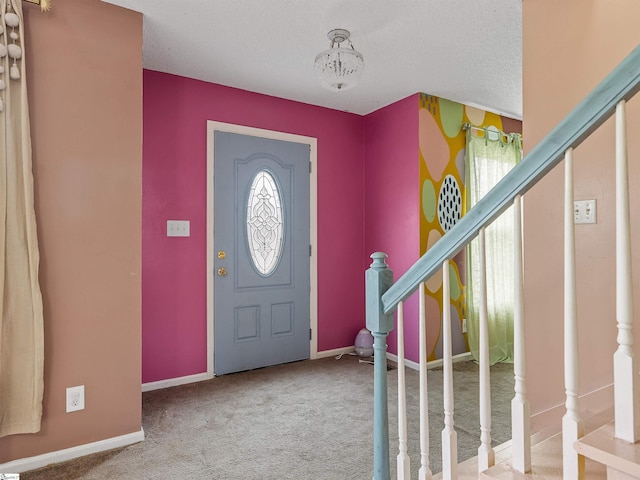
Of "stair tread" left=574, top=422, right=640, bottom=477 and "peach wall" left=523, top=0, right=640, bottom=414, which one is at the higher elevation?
"peach wall" left=523, top=0, right=640, bottom=414

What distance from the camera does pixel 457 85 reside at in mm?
3398

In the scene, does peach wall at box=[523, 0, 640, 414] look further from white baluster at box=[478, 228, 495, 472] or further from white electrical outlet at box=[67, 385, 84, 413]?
white electrical outlet at box=[67, 385, 84, 413]

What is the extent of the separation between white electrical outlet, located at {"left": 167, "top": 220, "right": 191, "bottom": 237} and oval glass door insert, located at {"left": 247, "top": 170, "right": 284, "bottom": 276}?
52cm

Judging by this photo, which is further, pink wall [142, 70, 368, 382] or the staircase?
pink wall [142, 70, 368, 382]

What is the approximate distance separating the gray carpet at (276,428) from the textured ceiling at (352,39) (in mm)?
2424

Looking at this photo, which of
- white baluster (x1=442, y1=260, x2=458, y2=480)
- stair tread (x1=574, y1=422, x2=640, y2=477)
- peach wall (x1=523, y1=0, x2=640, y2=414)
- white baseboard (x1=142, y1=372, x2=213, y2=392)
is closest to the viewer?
stair tread (x1=574, y1=422, x2=640, y2=477)

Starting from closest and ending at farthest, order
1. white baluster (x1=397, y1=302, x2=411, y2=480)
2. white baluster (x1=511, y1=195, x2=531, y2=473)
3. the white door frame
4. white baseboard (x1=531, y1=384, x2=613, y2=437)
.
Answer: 1. white baluster (x1=511, y1=195, x2=531, y2=473)
2. white baluster (x1=397, y1=302, x2=411, y2=480)
3. white baseboard (x1=531, y1=384, x2=613, y2=437)
4. the white door frame

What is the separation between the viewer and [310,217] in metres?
3.84

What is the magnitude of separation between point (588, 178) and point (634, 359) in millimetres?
1284

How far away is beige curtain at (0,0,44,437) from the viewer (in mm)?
1902

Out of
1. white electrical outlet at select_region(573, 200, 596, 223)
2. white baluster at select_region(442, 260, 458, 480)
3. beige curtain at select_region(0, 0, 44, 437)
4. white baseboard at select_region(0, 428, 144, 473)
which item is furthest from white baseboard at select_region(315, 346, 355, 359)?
white baluster at select_region(442, 260, 458, 480)

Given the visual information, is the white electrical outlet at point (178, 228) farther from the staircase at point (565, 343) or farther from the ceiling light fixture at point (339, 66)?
the staircase at point (565, 343)

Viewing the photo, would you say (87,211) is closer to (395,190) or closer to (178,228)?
(178,228)

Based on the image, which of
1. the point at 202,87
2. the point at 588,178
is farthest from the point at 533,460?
the point at 202,87
